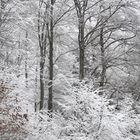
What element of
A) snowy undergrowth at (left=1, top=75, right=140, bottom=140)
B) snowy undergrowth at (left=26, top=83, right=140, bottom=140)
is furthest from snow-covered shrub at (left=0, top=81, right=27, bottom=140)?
snowy undergrowth at (left=26, top=83, right=140, bottom=140)

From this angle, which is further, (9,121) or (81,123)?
(81,123)

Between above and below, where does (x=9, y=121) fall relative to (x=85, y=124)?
above

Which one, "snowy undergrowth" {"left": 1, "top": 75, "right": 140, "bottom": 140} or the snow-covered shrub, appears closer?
the snow-covered shrub

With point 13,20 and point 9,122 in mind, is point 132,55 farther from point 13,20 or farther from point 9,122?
point 9,122

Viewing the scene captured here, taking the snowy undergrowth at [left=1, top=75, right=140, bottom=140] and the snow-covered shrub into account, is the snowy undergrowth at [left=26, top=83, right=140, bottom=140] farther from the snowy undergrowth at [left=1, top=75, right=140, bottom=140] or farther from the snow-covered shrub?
the snow-covered shrub

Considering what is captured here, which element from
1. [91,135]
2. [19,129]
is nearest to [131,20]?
[91,135]

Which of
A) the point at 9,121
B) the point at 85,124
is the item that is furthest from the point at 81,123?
the point at 9,121

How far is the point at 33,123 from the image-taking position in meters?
8.16

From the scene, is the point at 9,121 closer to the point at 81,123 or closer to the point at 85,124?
the point at 81,123

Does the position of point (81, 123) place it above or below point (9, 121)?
below

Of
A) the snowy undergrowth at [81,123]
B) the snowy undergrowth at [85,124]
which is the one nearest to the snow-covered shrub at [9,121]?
the snowy undergrowth at [81,123]

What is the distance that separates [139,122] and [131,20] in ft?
15.8

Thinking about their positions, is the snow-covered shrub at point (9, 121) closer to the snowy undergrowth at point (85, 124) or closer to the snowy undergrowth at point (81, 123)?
the snowy undergrowth at point (81, 123)

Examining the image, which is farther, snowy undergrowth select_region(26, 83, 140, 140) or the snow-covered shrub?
snowy undergrowth select_region(26, 83, 140, 140)
